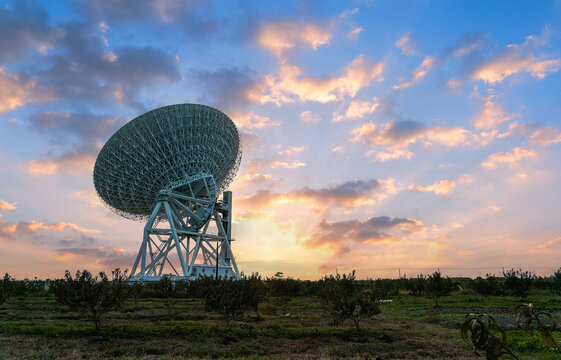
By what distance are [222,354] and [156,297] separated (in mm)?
36887

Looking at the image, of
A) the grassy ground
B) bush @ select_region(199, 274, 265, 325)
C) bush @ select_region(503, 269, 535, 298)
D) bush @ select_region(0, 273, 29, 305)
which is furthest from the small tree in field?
bush @ select_region(503, 269, 535, 298)

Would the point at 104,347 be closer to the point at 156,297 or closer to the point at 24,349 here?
the point at 24,349

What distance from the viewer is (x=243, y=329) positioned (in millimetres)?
19375

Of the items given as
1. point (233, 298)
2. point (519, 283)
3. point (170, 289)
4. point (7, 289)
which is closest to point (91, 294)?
point (233, 298)

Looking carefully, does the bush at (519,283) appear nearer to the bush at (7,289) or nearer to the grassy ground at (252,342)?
the grassy ground at (252,342)

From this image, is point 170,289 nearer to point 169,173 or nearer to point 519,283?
point 169,173

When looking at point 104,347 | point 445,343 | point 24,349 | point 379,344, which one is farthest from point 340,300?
point 24,349

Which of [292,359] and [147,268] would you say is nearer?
[292,359]

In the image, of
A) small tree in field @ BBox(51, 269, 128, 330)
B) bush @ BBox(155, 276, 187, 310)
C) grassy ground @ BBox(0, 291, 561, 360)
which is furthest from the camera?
bush @ BBox(155, 276, 187, 310)

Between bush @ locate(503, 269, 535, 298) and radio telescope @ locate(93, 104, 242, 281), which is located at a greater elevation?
radio telescope @ locate(93, 104, 242, 281)

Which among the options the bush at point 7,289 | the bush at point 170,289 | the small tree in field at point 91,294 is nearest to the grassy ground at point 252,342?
the small tree in field at point 91,294

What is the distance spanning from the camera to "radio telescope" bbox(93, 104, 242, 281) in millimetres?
46531

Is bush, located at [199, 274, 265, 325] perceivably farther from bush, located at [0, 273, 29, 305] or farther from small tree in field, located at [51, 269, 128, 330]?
bush, located at [0, 273, 29, 305]

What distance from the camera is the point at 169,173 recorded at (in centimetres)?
4841
